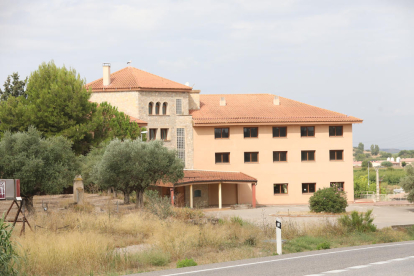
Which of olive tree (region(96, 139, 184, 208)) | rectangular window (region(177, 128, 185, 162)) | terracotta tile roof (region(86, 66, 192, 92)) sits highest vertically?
terracotta tile roof (region(86, 66, 192, 92))

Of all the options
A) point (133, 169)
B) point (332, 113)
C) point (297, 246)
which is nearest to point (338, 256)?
point (297, 246)

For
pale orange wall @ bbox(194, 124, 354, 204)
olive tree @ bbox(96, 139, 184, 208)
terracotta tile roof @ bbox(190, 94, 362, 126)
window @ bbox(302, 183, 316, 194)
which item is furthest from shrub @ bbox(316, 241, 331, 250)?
window @ bbox(302, 183, 316, 194)

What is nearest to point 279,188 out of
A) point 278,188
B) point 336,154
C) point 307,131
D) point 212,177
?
point 278,188

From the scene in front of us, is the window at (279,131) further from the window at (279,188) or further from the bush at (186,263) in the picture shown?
the bush at (186,263)

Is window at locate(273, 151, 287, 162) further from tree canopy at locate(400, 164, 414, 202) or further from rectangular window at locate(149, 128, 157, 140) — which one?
rectangular window at locate(149, 128, 157, 140)

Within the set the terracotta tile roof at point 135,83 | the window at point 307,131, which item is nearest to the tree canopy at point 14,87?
the terracotta tile roof at point 135,83

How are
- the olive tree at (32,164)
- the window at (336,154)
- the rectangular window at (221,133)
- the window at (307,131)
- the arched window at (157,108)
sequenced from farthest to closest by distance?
the window at (336,154), the window at (307,131), the rectangular window at (221,133), the arched window at (157,108), the olive tree at (32,164)

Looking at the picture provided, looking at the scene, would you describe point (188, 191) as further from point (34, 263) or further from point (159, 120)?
point (34, 263)

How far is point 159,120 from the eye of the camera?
48.8m

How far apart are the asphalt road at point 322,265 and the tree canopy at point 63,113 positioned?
102 feet

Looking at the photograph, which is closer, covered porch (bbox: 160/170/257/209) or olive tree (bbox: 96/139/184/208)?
olive tree (bbox: 96/139/184/208)

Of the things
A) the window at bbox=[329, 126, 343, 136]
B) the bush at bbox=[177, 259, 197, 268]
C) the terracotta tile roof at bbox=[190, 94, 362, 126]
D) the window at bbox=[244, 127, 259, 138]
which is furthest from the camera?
the window at bbox=[329, 126, 343, 136]

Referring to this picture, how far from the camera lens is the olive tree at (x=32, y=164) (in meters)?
25.9

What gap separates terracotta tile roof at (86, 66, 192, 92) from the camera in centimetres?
4828
